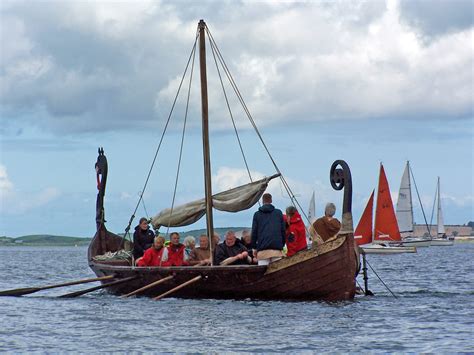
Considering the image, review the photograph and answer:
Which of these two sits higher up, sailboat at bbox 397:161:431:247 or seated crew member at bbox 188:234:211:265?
sailboat at bbox 397:161:431:247

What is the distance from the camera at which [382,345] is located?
17.7 m

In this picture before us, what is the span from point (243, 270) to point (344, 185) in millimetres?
2819

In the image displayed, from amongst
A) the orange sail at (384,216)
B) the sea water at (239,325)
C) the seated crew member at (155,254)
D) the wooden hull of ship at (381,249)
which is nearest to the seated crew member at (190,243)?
the seated crew member at (155,254)

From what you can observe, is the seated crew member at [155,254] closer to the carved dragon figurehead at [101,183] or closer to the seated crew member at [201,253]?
the seated crew member at [201,253]

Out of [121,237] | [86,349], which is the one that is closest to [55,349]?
[86,349]

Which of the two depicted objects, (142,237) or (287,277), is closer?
(287,277)

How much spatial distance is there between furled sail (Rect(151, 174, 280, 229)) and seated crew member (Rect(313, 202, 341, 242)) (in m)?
1.65

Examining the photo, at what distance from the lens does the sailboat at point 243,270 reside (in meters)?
21.9

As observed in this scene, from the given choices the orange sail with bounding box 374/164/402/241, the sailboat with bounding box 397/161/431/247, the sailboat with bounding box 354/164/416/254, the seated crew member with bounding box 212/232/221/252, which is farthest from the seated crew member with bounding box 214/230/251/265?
the sailboat with bounding box 397/161/431/247

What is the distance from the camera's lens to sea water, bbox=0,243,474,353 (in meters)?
17.8

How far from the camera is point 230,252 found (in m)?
23.5

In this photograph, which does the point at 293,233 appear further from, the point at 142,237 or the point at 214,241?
the point at 142,237

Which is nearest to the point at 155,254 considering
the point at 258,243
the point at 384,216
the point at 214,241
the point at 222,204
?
the point at 214,241

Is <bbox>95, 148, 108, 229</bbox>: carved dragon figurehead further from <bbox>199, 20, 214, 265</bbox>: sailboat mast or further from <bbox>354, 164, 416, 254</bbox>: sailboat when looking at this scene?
<bbox>354, 164, 416, 254</bbox>: sailboat
